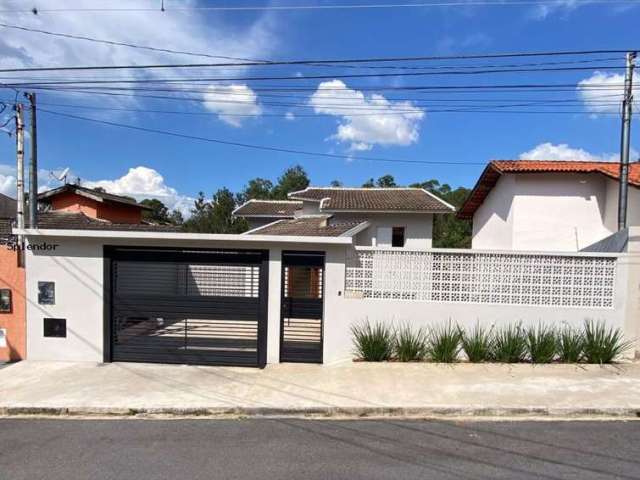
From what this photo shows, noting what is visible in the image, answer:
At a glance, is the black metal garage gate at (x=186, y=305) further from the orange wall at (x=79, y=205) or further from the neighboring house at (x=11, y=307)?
the orange wall at (x=79, y=205)

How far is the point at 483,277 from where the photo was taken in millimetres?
8211

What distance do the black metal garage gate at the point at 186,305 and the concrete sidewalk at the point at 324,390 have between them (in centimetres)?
39

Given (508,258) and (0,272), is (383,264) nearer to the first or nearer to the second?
(508,258)

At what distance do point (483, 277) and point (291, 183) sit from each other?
204 ft

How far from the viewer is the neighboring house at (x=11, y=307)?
828cm

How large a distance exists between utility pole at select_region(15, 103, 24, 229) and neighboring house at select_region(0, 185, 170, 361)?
48 centimetres

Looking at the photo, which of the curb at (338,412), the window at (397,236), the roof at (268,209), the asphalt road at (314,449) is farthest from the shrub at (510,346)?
the roof at (268,209)

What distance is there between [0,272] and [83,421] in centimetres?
435

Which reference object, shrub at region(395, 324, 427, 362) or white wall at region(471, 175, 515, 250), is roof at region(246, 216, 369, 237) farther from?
white wall at region(471, 175, 515, 250)

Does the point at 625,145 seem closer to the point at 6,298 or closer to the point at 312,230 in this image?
the point at 312,230

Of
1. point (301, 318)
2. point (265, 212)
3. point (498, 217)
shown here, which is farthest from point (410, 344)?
point (265, 212)

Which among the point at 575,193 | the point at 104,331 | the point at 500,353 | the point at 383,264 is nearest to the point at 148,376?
the point at 104,331

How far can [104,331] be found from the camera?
823 centimetres

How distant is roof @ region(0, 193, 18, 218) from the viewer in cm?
3431
